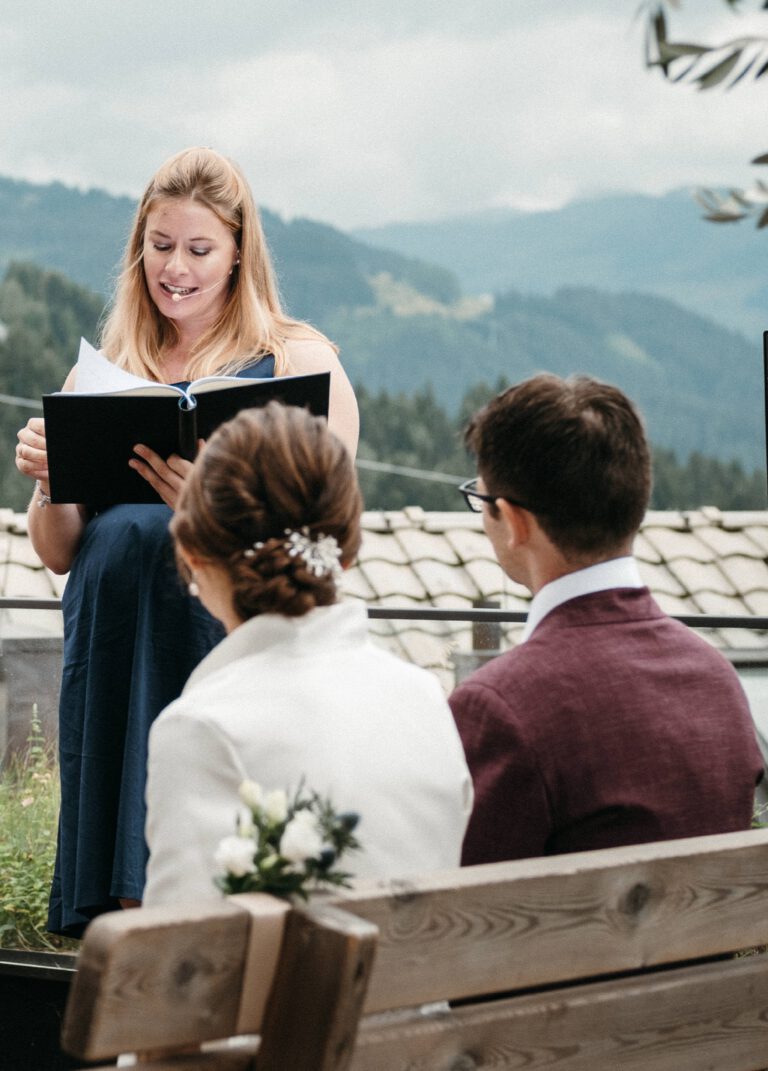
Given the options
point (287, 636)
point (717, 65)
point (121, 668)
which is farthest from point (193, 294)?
point (717, 65)

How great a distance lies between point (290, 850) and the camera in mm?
1285

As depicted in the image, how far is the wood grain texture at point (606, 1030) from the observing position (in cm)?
140

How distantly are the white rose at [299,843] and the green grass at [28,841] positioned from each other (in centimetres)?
217

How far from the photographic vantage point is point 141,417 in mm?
2387

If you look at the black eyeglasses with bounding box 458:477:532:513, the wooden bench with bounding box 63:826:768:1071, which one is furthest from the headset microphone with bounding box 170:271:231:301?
the wooden bench with bounding box 63:826:768:1071

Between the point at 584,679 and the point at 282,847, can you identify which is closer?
the point at 282,847

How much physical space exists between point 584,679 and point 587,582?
15cm

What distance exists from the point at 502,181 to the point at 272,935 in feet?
146

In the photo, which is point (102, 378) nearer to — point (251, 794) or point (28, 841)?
point (251, 794)

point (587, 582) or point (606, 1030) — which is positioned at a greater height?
point (587, 582)

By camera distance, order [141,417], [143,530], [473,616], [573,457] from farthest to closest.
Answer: [473,616]
[143,530]
[141,417]
[573,457]

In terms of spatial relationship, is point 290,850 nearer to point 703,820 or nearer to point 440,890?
point 440,890

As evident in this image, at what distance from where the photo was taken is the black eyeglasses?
1.83m

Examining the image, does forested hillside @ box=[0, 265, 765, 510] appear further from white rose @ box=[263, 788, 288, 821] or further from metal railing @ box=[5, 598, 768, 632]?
white rose @ box=[263, 788, 288, 821]
